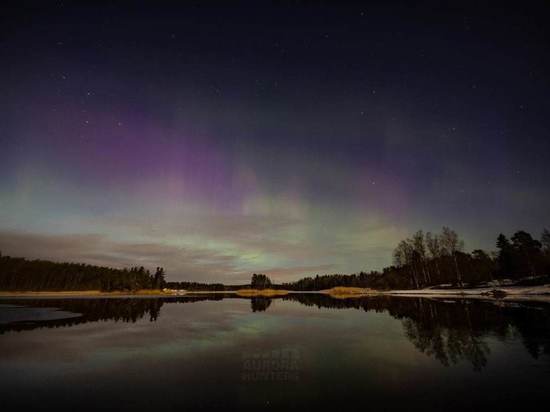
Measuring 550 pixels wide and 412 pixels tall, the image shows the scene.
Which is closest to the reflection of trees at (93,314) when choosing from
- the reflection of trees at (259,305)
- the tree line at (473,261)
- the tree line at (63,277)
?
the reflection of trees at (259,305)

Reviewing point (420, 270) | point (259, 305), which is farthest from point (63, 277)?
point (420, 270)

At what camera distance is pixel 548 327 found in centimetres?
2239

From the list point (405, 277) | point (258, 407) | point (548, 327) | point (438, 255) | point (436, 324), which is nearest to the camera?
point (258, 407)

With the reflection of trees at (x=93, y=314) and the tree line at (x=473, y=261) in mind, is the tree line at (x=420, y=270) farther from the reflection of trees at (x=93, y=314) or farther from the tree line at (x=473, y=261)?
the reflection of trees at (x=93, y=314)

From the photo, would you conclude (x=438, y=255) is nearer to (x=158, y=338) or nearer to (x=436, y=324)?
(x=436, y=324)

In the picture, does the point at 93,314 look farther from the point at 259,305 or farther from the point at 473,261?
the point at 473,261

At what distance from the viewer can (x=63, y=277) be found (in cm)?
16538

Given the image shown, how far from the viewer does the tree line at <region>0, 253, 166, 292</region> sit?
14812 cm

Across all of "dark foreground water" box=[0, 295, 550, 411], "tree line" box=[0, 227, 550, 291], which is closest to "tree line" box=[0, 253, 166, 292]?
"tree line" box=[0, 227, 550, 291]

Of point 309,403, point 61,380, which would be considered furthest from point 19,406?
point 309,403

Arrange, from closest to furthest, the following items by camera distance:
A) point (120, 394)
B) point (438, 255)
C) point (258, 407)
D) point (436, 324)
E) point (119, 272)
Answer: point (258, 407) < point (120, 394) < point (436, 324) < point (438, 255) < point (119, 272)

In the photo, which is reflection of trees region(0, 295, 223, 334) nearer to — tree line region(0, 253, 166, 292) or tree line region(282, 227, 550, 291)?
tree line region(282, 227, 550, 291)

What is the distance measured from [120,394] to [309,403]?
6913mm

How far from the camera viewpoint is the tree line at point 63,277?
148125 mm
